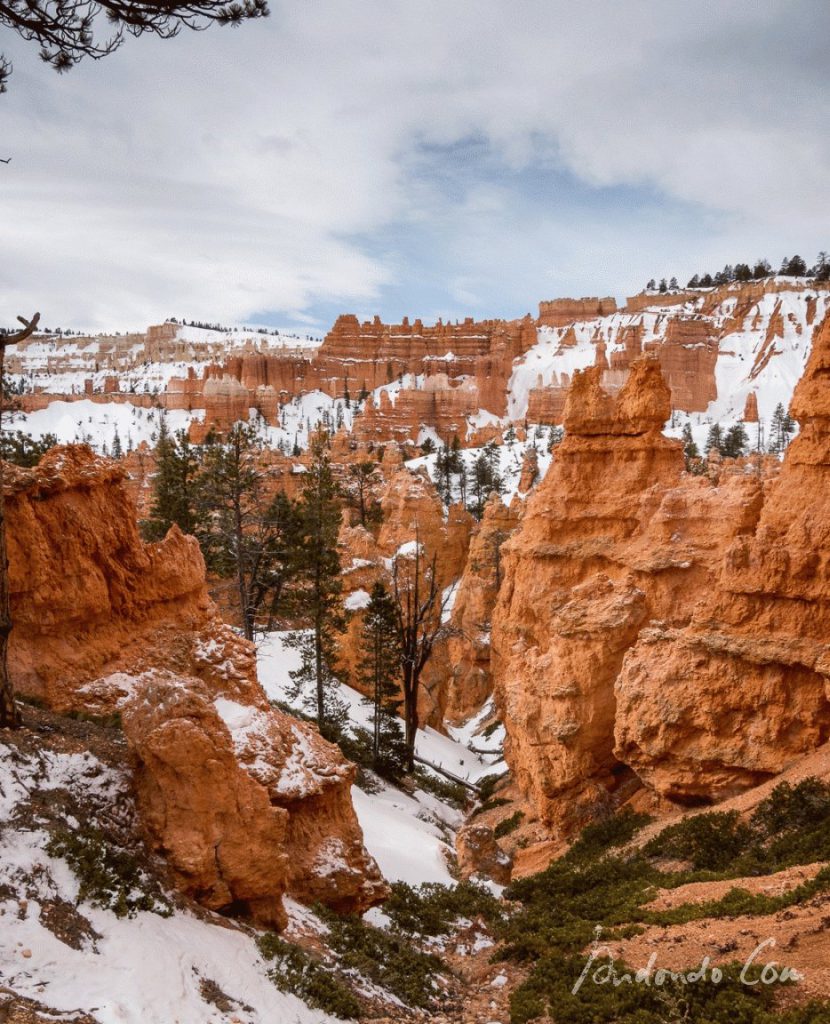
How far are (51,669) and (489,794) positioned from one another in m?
15.5

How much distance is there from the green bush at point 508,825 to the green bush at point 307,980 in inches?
407

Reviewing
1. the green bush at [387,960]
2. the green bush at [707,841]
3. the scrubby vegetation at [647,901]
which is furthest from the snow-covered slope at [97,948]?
the green bush at [707,841]

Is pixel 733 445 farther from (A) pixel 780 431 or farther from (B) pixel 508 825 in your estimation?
(B) pixel 508 825

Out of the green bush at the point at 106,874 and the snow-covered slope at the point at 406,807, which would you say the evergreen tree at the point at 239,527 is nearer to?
the snow-covered slope at the point at 406,807

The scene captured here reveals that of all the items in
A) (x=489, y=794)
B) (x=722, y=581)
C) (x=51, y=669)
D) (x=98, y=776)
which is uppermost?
(x=722, y=581)

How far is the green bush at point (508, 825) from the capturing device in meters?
16.3

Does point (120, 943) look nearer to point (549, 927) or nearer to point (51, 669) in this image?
point (51, 669)

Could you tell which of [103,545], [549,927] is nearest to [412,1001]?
[549,927]

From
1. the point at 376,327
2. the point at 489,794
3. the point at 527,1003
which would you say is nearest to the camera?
the point at 527,1003

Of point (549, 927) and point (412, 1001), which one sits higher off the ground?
point (412, 1001)

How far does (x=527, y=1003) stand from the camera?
7.05 meters

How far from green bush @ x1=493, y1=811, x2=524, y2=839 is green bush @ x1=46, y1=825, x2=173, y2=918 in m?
11.7

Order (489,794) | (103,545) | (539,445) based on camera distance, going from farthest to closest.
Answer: (539,445), (489,794), (103,545)

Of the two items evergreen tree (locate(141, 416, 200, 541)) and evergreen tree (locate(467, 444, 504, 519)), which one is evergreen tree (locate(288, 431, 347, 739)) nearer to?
evergreen tree (locate(141, 416, 200, 541))
